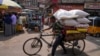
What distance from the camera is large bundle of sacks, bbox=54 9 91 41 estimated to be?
8.93 metres

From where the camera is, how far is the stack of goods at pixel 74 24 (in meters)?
8.92

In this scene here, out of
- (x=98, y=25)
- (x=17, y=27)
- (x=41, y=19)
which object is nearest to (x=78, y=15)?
(x=98, y=25)

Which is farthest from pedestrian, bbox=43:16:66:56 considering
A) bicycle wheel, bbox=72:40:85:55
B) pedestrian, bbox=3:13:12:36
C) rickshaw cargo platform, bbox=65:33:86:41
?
pedestrian, bbox=3:13:12:36

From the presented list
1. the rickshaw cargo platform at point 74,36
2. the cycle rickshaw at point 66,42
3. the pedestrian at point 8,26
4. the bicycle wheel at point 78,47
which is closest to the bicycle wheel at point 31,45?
the cycle rickshaw at point 66,42

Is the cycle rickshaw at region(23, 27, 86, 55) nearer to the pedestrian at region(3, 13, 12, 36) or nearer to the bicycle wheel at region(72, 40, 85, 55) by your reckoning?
the bicycle wheel at region(72, 40, 85, 55)

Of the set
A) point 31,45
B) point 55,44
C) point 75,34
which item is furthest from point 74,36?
point 31,45

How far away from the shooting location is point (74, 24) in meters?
9.08

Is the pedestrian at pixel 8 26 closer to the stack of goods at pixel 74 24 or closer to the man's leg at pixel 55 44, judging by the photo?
the stack of goods at pixel 74 24

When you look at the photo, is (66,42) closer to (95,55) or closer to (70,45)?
(70,45)

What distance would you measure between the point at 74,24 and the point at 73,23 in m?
0.07

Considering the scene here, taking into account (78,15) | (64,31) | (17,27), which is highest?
(78,15)

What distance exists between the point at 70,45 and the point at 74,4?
27.8 metres

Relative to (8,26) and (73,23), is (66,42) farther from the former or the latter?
(8,26)

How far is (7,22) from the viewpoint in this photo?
16.5 metres
